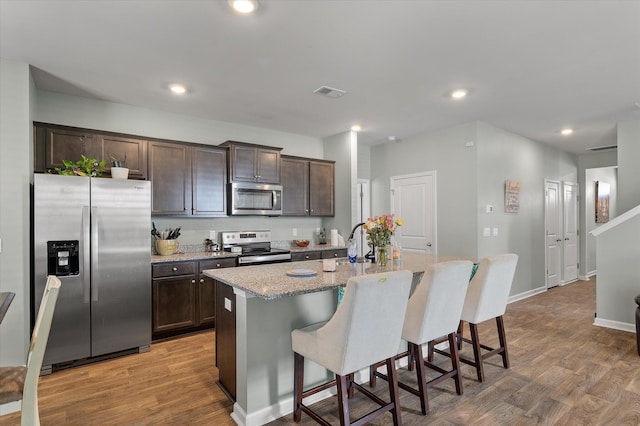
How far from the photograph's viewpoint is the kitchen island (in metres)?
2.17

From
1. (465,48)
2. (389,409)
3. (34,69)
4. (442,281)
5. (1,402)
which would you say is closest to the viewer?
(1,402)

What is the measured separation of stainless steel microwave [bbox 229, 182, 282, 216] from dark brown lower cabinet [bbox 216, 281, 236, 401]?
203 cm

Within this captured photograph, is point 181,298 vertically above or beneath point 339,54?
beneath

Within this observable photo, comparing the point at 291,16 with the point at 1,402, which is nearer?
the point at 1,402

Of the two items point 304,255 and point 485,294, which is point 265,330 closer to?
point 485,294

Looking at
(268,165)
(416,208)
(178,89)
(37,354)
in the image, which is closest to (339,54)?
(178,89)

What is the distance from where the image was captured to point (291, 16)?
2.30 meters

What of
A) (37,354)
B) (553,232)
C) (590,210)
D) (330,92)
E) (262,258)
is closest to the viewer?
(37,354)

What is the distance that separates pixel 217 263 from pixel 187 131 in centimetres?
182

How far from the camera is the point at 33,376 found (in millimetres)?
1650

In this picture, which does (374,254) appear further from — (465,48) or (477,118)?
(477,118)

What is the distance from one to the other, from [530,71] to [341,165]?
114 inches

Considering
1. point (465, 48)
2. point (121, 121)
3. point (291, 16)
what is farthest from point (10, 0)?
point (465, 48)

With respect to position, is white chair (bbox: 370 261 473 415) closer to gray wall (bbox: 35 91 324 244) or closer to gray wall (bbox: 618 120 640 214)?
gray wall (bbox: 35 91 324 244)
